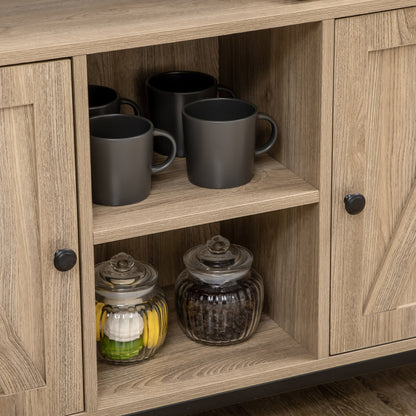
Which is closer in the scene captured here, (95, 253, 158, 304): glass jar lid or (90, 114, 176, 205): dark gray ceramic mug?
(90, 114, 176, 205): dark gray ceramic mug

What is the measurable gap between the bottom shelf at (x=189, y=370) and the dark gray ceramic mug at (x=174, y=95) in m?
0.34

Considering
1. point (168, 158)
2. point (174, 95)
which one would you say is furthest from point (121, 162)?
point (174, 95)

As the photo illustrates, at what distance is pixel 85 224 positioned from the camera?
1468 millimetres

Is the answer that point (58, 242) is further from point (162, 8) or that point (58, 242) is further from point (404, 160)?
point (404, 160)

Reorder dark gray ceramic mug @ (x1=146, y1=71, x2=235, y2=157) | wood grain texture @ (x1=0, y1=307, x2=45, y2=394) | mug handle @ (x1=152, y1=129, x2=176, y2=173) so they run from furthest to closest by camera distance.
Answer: dark gray ceramic mug @ (x1=146, y1=71, x2=235, y2=157), mug handle @ (x1=152, y1=129, x2=176, y2=173), wood grain texture @ (x1=0, y1=307, x2=45, y2=394)

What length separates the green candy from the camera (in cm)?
168

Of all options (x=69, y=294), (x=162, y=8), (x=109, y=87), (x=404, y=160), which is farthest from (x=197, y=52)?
(x=69, y=294)

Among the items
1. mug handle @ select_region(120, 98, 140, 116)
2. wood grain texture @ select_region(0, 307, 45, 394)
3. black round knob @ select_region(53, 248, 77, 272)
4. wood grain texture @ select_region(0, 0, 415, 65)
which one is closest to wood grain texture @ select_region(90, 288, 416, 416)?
wood grain texture @ select_region(0, 307, 45, 394)

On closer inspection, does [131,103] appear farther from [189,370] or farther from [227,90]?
[189,370]

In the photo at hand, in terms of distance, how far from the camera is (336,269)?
1.65 meters

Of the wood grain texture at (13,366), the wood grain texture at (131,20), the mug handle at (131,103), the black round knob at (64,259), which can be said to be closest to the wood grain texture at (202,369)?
the wood grain texture at (13,366)

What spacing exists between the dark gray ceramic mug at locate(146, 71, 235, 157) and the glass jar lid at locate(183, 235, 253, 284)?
168 mm

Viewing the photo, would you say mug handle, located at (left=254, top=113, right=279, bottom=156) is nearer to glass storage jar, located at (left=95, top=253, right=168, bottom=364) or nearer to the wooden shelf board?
the wooden shelf board

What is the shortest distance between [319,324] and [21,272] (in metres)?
0.51
